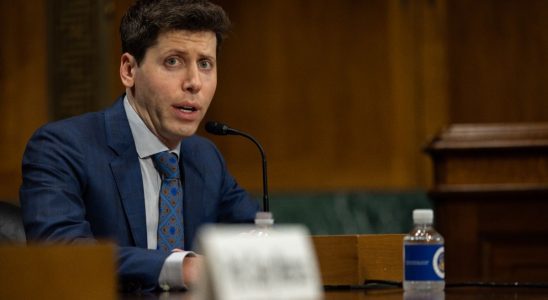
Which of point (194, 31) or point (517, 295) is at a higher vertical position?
point (194, 31)

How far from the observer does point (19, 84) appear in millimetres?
4910

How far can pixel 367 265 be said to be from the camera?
2.26 meters

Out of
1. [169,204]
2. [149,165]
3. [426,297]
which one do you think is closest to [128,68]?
[149,165]

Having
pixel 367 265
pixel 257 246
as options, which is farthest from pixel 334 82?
pixel 257 246

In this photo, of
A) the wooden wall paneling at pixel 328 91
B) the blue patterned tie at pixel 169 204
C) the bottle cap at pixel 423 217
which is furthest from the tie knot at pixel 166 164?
the wooden wall paneling at pixel 328 91

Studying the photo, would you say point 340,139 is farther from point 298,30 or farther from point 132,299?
point 132,299

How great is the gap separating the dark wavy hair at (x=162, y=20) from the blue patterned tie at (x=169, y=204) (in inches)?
10.5

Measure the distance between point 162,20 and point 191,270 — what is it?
75cm

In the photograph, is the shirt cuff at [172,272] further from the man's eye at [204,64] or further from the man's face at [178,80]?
the man's eye at [204,64]

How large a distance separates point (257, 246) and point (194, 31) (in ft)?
5.39

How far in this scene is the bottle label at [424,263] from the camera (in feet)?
6.41

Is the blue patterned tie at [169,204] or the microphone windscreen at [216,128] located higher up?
the microphone windscreen at [216,128]

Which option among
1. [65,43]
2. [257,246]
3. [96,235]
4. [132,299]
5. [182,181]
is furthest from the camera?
[65,43]

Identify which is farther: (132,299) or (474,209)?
(474,209)
